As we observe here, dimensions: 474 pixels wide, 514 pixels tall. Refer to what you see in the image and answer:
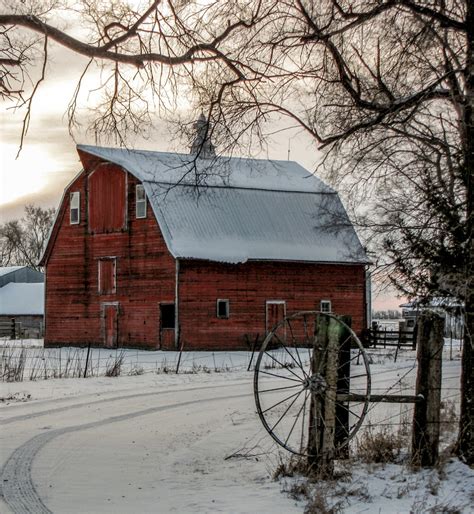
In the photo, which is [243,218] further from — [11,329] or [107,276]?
[11,329]

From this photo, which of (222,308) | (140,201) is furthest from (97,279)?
(222,308)

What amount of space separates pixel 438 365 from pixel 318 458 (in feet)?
4.53

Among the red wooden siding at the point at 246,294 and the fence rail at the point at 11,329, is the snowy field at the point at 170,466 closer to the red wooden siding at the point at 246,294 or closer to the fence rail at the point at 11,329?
the red wooden siding at the point at 246,294

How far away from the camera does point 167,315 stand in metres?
34.2

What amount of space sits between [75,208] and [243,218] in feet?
24.7

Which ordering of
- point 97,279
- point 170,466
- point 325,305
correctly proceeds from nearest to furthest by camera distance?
point 170,466, point 97,279, point 325,305

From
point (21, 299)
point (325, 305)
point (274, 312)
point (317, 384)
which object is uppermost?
point (21, 299)

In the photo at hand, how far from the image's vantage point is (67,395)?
15.6 metres

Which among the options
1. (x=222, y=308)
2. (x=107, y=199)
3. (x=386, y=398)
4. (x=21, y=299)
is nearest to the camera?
(x=386, y=398)

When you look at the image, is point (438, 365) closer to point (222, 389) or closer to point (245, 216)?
point (222, 389)

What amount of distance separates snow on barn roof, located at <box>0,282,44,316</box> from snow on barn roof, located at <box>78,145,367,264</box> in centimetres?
2681

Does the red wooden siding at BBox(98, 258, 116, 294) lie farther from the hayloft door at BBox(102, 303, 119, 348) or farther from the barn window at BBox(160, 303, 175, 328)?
the barn window at BBox(160, 303, 175, 328)

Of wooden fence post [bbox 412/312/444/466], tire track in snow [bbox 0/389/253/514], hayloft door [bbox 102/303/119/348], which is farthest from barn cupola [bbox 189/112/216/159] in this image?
hayloft door [bbox 102/303/119/348]

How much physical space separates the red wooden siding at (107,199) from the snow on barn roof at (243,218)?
2.85 ft
